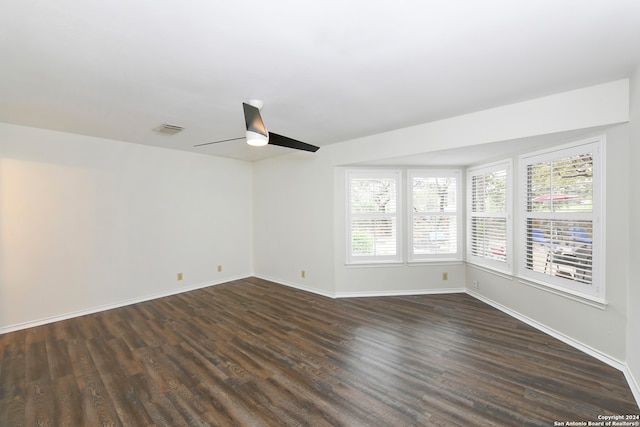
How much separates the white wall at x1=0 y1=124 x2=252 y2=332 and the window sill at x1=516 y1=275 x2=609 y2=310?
16.4ft

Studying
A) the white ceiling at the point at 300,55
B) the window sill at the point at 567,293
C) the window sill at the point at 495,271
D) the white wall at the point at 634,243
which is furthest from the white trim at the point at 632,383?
Result: the white ceiling at the point at 300,55

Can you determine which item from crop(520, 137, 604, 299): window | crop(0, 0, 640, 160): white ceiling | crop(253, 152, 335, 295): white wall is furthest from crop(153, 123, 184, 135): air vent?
crop(520, 137, 604, 299): window

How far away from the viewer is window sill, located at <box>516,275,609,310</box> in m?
2.64

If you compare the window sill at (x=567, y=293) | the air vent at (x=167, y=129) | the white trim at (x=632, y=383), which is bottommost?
the white trim at (x=632, y=383)

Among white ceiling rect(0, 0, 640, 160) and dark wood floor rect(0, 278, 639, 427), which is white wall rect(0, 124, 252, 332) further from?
white ceiling rect(0, 0, 640, 160)

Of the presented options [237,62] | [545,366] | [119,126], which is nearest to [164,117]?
[119,126]

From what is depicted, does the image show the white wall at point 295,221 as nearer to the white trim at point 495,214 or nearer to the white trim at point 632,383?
the white trim at point 495,214

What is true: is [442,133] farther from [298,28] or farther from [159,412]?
[159,412]

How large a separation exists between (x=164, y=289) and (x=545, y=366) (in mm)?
5205

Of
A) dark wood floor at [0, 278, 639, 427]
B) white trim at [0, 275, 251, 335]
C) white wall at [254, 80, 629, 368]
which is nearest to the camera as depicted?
dark wood floor at [0, 278, 639, 427]

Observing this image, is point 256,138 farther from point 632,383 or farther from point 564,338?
point 564,338

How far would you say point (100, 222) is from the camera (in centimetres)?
407

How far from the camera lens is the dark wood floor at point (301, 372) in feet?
6.47

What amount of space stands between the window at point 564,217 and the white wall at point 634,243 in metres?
0.32
